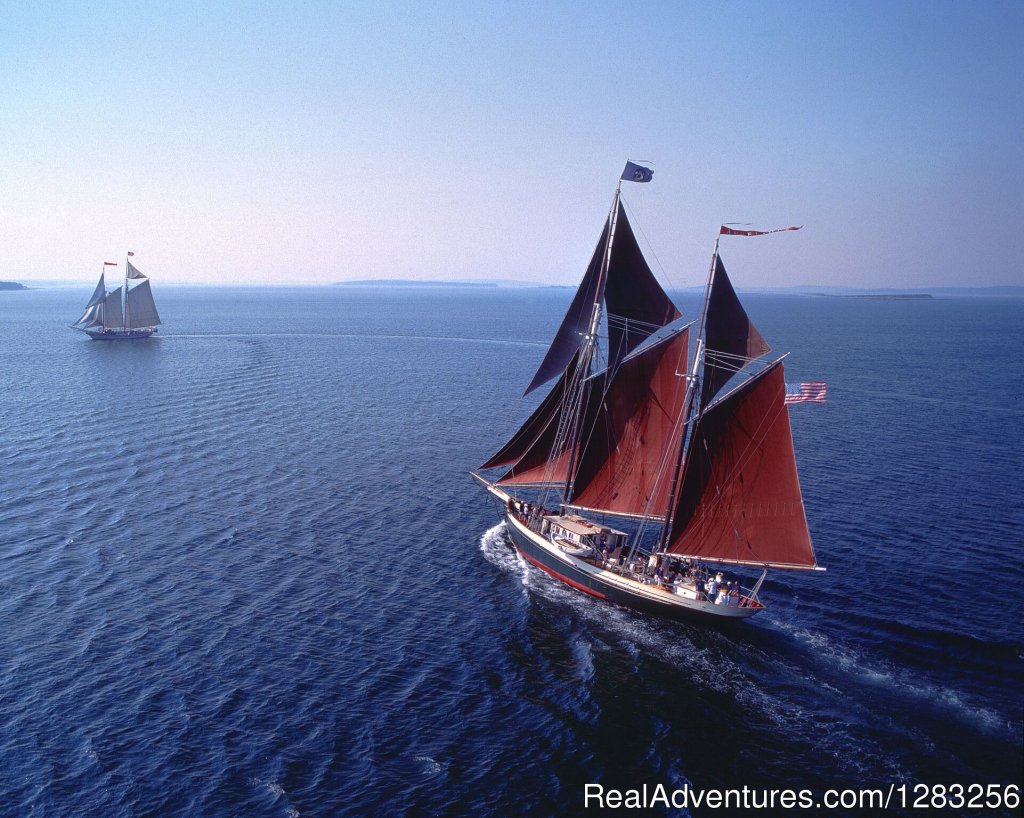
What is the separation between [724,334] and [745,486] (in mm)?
10204

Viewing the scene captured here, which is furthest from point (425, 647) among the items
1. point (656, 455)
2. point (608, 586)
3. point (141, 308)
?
point (141, 308)

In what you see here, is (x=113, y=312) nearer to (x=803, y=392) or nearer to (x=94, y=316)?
(x=94, y=316)

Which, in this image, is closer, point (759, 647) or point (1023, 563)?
point (759, 647)

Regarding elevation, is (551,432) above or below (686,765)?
above

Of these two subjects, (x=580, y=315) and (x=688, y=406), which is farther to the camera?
(x=580, y=315)

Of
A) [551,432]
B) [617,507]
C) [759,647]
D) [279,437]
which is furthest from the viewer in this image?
[279,437]

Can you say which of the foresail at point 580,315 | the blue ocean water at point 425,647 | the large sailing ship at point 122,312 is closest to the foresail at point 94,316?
the large sailing ship at point 122,312

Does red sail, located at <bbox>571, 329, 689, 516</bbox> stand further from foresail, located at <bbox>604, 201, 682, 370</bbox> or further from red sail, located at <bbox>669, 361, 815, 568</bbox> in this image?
red sail, located at <bbox>669, 361, 815, 568</bbox>

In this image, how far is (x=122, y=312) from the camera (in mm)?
184125

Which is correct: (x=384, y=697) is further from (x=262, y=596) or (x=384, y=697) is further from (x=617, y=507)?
(x=617, y=507)

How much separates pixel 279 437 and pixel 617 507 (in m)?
47.0

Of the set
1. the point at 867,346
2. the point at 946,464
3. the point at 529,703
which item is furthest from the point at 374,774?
the point at 867,346

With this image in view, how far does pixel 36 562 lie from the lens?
50.4 meters

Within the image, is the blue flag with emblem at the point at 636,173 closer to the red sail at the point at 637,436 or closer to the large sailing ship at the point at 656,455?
the large sailing ship at the point at 656,455
